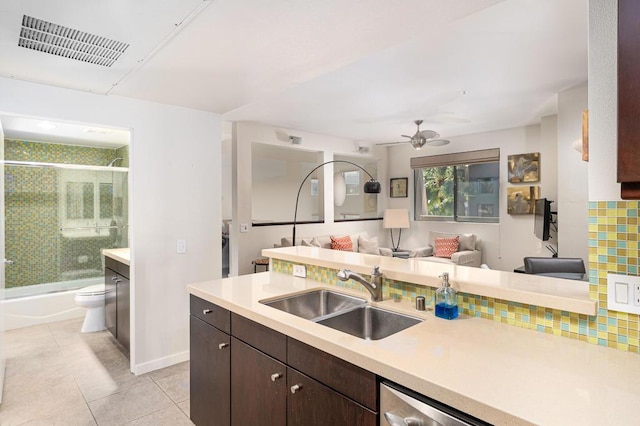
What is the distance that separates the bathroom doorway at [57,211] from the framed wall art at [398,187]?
200 inches

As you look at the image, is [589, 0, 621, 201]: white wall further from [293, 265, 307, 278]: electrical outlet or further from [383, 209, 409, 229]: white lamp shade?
[383, 209, 409, 229]: white lamp shade

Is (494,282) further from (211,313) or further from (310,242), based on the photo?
(310,242)

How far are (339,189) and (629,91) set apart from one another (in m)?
6.47

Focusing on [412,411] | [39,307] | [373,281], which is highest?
[373,281]

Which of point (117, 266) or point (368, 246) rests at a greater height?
point (117, 266)

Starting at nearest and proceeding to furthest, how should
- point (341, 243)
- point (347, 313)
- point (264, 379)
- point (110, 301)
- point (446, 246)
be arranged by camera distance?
point (264, 379)
point (347, 313)
point (110, 301)
point (341, 243)
point (446, 246)

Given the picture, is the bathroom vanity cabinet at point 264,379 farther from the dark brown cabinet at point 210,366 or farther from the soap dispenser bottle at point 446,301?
the soap dispenser bottle at point 446,301

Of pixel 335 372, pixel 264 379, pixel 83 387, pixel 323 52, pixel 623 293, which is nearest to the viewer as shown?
pixel 623 293

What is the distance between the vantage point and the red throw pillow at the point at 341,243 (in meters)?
5.79

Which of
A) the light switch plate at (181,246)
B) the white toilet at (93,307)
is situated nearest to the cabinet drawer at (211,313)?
the light switch plate at (181,246)

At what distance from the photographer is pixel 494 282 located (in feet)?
4.94

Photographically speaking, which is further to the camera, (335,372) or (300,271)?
(300,271)

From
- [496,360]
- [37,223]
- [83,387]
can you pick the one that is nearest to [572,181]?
[496,360]

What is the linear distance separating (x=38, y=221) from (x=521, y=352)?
5.60 m
